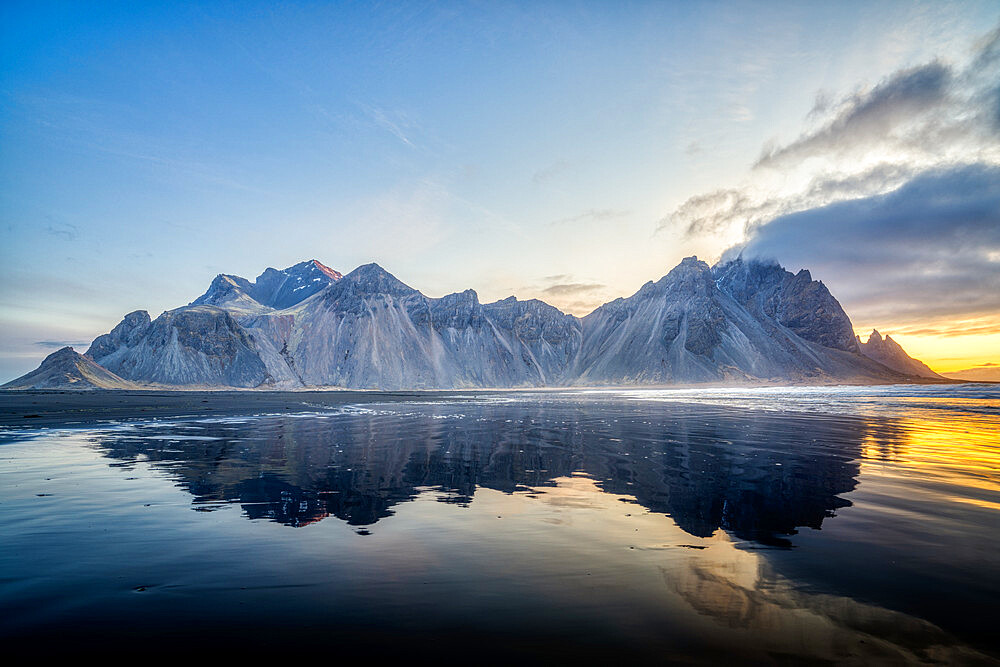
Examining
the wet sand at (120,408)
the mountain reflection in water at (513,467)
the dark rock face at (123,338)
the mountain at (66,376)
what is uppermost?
the dark rock face at (123,338)

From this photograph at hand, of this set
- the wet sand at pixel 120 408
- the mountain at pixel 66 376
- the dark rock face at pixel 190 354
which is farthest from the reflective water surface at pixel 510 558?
the dark rock face at pixel 190 354

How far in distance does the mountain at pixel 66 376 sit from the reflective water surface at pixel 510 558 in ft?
557

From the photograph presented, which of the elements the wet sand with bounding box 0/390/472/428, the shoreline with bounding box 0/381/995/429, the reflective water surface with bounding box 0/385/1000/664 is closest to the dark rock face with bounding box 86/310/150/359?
the shoreline with bounding box 0/381/995/429

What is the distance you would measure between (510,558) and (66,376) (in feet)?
629

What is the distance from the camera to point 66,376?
14850 cm

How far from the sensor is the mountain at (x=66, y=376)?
148m

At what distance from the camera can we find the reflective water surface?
604cm

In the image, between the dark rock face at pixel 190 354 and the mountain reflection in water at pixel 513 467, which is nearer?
the mountain reflection in water at pixel 513 467

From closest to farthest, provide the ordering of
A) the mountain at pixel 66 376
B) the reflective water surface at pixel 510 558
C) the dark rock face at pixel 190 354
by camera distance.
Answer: the reflective water surface at pixel 510 558, the mountain at pixel 66 376, the dark rock face at pixel 190 354

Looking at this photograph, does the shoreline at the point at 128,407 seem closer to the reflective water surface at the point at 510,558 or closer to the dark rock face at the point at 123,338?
the reflective water surface at the point at 510,558

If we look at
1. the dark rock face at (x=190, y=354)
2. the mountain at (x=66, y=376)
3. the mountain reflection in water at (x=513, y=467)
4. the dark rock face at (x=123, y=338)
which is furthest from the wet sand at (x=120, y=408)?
the dark rock face at (x=123, y=338)

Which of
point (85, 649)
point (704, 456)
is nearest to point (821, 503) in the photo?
point (704, 456)

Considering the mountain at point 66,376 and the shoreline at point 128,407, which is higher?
the mountain at point 66,376

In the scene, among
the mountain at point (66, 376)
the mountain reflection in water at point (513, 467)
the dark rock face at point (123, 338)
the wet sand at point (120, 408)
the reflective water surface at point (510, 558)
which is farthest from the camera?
the dark rock face at point (123, 338)
